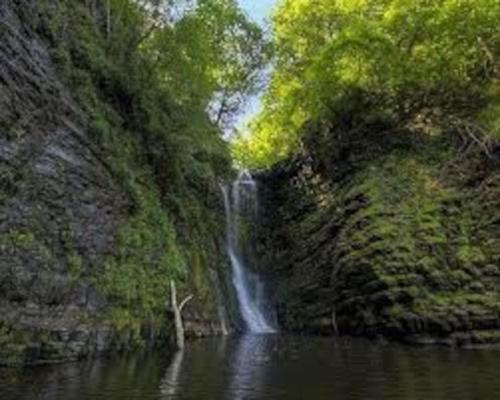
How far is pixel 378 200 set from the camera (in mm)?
26516

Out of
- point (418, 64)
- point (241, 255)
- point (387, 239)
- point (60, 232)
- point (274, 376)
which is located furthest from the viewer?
point (241, 255)

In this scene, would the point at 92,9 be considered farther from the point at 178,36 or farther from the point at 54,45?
the point at 54,45

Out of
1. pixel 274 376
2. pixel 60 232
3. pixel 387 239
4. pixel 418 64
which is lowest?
pixel 274 376

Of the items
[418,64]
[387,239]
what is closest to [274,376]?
[387,239]

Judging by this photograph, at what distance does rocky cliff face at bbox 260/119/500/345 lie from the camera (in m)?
22.5

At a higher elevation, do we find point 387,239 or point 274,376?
point 387,239

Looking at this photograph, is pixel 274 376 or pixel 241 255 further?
pixel 241 255

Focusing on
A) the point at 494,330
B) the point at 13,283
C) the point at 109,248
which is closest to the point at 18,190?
the point at 13,283

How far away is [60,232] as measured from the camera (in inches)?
687

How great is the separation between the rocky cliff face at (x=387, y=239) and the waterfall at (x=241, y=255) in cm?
98

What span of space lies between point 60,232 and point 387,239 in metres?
11.9

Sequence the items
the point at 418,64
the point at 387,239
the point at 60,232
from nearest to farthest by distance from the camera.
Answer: the point at 60,232, the point at 387,239, the point at 418,64

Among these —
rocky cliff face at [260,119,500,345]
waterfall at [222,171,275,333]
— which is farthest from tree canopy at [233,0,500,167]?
waterfall at [222,171,275,333]

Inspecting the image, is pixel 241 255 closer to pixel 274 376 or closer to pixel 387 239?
pixel 387 239
